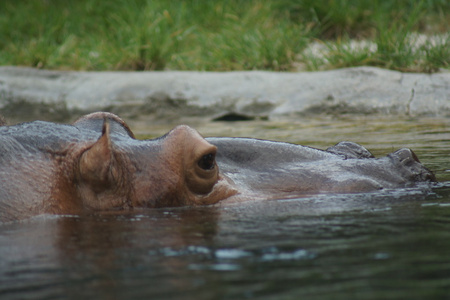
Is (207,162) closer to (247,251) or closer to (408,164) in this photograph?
(247,251)

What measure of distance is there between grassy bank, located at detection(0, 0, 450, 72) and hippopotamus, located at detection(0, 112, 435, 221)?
5482mm

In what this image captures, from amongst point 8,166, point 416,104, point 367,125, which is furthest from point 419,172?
point 416,104

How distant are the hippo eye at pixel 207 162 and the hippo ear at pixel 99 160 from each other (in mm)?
323

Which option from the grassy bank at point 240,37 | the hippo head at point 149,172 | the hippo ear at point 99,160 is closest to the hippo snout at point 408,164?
the hippo head at point 149,172

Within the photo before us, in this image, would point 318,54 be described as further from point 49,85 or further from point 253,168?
point 253,168

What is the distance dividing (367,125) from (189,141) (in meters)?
4.21

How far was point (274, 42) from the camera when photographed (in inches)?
370

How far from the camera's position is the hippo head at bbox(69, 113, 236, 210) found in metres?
2.72

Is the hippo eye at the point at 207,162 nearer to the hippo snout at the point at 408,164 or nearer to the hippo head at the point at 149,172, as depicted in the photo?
the hippo head at the point at 149,172

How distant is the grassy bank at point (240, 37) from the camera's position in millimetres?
8742

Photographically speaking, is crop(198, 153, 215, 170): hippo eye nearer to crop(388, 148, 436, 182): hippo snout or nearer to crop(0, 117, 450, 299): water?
crop(0, 117, 450, 299): water

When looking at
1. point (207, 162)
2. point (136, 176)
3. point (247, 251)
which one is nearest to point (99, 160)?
point (136, 176)

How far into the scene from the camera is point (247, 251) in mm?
2148

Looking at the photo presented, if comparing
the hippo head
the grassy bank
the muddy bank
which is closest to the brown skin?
the hippo head
